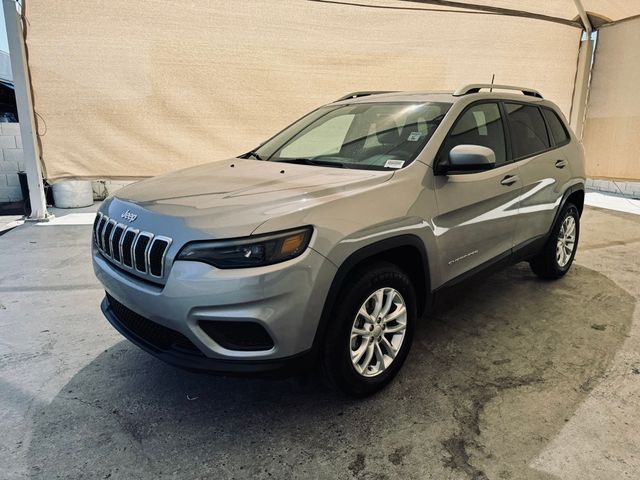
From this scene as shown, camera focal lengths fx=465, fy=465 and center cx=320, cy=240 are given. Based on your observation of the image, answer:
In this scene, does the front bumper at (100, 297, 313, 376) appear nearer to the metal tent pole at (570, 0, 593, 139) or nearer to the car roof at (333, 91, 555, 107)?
the car roof at (333, 91, 555, 107)

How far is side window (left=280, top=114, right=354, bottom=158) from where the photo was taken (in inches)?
119

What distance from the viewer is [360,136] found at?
3.02 m

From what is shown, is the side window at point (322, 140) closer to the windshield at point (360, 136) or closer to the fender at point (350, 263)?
the windshield at point (360, 136)

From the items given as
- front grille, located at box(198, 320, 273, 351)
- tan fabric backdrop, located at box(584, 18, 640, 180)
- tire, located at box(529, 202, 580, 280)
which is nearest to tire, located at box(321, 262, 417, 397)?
front grille, located at box(198, 320, 273, 351)

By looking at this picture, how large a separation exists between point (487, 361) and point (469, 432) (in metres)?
0.70

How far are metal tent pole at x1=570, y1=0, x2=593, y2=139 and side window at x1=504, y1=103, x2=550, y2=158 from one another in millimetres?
5168

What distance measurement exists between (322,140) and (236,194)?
119 cm

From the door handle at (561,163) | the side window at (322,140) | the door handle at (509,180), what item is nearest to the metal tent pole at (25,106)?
the side window at (322,140)

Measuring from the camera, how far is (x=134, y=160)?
6535mm

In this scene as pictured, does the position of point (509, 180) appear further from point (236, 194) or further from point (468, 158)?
point (236, 194)

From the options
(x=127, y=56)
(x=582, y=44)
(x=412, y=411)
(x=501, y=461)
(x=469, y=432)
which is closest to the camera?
(x=501, y=461)

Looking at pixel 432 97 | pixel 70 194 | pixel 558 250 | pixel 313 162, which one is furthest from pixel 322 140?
pixel 70 194

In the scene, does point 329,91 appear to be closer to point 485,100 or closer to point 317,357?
point 485,100

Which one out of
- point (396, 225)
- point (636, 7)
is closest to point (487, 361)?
point (396, 225)
